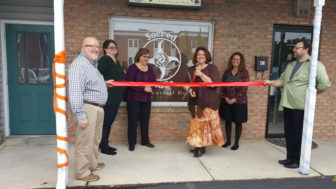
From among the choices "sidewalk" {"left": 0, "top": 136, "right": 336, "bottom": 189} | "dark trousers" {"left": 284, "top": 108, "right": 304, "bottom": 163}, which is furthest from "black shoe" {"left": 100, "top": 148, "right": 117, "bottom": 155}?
"dark trousers" {"left": 284, "top": 108, "right": 304, "bottom": 163}

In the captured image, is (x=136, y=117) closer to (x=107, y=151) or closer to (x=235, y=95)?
(x=107, y=151)

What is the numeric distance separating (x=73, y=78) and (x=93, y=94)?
323 millimetres

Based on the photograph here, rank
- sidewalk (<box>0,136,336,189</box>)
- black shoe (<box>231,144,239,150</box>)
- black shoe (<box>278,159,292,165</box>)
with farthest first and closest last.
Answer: black shoe (<box>231,144,239,150</box>)
black shoe (<box>278,159,292,165</box>)
sidewalk (<box>0,136,336,189</box>)

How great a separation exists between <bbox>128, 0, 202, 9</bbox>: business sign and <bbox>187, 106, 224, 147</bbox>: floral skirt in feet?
6.61

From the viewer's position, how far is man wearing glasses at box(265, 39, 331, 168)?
3611 millimetres

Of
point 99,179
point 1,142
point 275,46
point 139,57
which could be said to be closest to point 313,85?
point 275,46

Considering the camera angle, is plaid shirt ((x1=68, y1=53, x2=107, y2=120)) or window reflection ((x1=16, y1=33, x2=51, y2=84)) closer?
plaid shirt ((x1=68, y1=53, x2=107, y2=120))

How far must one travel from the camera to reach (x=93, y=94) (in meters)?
3.11

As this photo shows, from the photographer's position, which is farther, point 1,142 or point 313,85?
point 1,142

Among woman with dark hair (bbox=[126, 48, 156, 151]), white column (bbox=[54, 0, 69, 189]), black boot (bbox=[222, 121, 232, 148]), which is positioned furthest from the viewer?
black boot (bbox=[222, 121, 232, 148])

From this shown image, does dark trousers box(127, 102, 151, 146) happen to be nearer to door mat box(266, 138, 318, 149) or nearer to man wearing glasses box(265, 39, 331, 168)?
man wearing glasses box(265, 39, 331, 168)

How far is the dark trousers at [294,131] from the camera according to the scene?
12.3 feet

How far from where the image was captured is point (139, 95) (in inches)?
175

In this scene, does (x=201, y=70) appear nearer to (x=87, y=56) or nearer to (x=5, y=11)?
(x=87, y=56)
